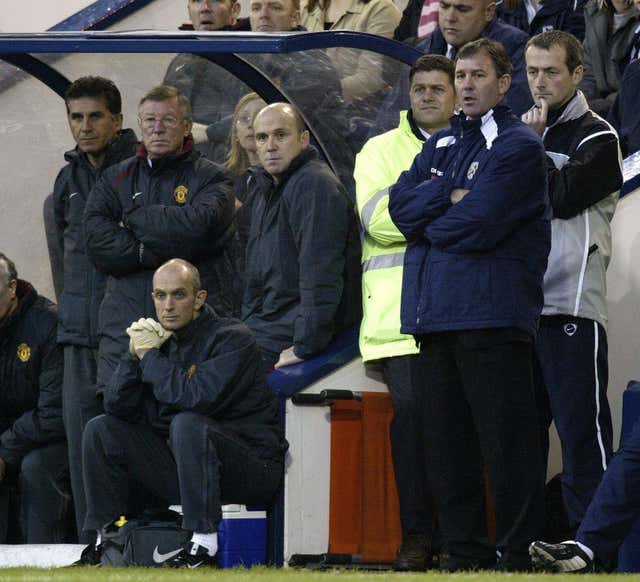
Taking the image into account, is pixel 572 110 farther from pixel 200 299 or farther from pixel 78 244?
pixel 78 244

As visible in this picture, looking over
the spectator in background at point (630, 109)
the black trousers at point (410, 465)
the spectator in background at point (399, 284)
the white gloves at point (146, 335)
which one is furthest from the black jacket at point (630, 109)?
the white gloves at point (146, 335)

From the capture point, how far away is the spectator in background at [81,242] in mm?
8430

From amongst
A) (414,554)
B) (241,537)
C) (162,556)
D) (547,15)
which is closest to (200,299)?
(241,537)

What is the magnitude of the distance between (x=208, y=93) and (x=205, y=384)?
2.00 m

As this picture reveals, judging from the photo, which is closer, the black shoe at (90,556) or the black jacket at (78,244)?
the black shoe at (90,556)

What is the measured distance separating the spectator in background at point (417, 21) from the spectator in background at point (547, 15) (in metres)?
0.53

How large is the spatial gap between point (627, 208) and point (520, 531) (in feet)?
7.36

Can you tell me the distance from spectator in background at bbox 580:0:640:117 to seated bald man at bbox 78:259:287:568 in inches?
116

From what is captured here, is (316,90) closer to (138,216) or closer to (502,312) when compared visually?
(138,216)

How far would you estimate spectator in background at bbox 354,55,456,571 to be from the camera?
7406 mm

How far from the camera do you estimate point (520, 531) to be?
6609 millimetres

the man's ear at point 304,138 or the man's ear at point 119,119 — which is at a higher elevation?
Answer: the man's ear at point 119,119

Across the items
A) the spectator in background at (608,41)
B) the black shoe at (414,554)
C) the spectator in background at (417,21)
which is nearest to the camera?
the black shoe at (414,554)

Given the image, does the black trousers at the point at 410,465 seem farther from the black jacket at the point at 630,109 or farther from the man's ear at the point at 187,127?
the black jacket at the point at 630,109
